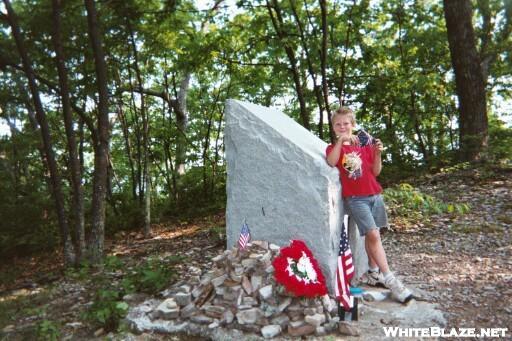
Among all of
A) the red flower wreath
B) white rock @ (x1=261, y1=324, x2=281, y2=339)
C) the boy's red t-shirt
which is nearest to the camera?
white rock @ (x1=261, y1=324, x2=281, y2=339)

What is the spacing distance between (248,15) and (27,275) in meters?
8.06

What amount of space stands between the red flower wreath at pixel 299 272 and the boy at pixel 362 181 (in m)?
0.60

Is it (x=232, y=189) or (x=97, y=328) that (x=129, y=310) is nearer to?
(x=97, y=328)

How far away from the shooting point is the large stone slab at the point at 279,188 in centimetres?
365

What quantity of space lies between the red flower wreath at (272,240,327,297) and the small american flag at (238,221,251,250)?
425 mm

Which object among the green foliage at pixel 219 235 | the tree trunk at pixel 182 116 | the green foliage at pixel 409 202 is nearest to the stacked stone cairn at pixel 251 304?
the green foliage at pixel 219 235

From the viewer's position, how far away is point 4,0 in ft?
21.2

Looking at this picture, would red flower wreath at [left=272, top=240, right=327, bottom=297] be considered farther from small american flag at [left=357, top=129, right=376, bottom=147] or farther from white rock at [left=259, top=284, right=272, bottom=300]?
small american flag at [left=357, top=129, right=376, bottom=147]

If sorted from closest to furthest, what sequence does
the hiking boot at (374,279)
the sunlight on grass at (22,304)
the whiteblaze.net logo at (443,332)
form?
the whiteblaze.net logo at (443,332)
the hiking boot at (374,279)
the sunlight on grass at (22,304)

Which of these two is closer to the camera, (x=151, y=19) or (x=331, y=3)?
(x=151, y=19)

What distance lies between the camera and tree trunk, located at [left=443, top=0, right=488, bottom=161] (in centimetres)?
838

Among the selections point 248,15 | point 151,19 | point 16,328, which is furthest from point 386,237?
point 248,15

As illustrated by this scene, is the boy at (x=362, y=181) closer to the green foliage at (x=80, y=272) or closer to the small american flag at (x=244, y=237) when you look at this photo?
the small american flag at (x=244, y=237)

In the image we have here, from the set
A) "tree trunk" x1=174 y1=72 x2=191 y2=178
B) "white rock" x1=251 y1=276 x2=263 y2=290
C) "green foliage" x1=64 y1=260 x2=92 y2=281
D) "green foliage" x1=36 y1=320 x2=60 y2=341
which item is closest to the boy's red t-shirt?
"white rock" x1=251 y1=276 x2=263 y2=290
